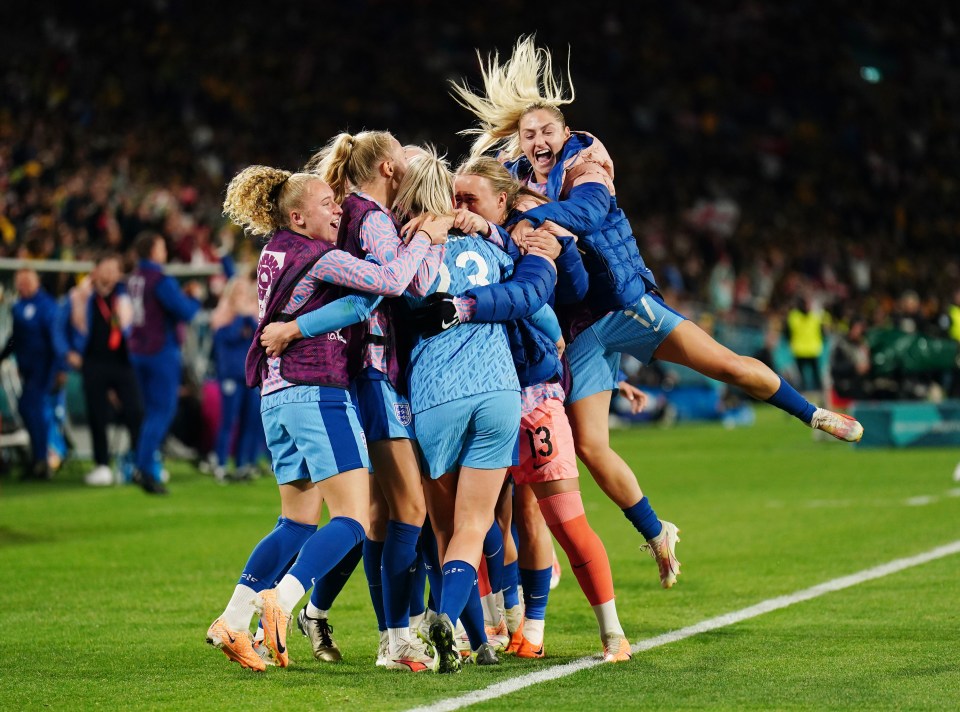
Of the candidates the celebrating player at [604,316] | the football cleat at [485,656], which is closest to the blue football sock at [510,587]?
the celebrating player at [604,316]

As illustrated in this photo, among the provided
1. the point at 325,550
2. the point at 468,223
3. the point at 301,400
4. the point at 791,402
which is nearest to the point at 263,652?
the point at 325,550

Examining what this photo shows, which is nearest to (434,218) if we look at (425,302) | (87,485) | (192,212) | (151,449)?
(425,302)

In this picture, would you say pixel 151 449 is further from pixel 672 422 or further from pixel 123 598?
pixel 672 422

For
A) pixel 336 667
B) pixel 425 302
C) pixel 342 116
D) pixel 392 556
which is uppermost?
pixel 342 116

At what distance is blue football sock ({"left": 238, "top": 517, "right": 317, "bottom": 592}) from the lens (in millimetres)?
5750

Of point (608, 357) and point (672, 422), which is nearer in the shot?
point (608, 357)

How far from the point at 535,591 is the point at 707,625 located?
3.44ft

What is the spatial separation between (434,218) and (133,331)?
29.3ft

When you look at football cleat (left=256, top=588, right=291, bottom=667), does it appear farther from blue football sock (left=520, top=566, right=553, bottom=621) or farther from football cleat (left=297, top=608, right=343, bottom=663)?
blue football sock (left=520, top=566, right=553, bottom=621)

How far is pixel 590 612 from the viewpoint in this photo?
745 centimetres

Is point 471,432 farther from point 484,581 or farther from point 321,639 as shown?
point 321,639

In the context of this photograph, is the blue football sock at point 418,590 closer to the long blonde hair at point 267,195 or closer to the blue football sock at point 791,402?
the long blonde hair at point 267,195

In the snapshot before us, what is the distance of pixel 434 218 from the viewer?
5.74 m

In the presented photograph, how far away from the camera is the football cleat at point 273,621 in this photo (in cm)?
545
